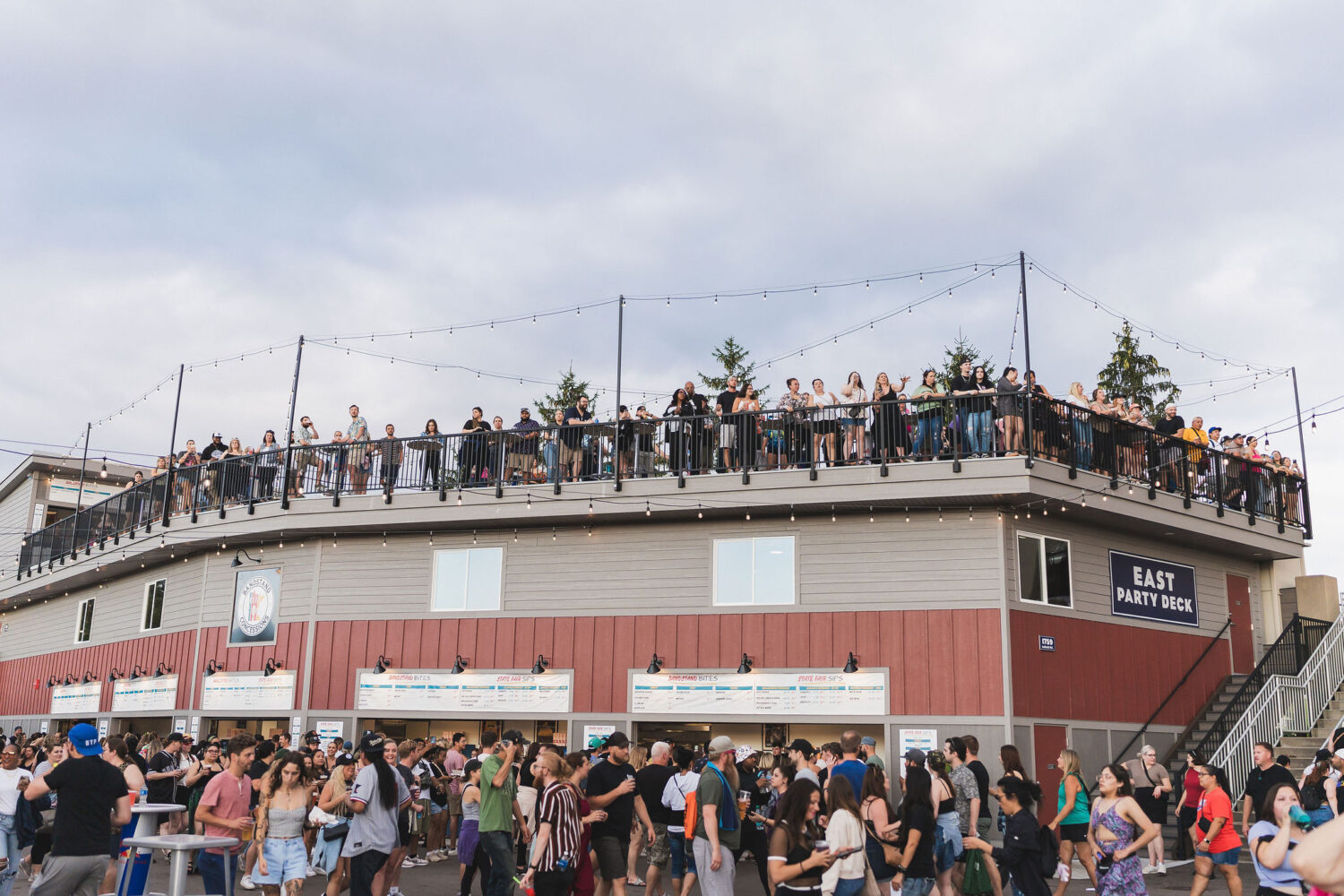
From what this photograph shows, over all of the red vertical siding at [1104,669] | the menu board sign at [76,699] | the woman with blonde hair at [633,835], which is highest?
the red vertical siding at [1104,669]

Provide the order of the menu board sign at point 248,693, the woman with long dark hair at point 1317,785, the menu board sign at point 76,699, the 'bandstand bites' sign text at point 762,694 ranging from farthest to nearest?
the menu board sign at point 76,699
the menu board sign at point 248,693
the 'bandstand bites' sign text at point 762,694
the woman with long dark hair at point 1317,785

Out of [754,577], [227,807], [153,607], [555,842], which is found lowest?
[555,842]

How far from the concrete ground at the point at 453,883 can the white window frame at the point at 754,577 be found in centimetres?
432

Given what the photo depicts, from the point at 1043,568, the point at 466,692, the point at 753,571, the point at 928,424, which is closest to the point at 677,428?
the point at 753,571

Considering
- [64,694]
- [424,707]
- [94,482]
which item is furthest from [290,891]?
[94,482]

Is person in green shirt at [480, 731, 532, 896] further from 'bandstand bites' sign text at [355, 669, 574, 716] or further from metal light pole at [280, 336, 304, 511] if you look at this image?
metal light pole at [280, 336, 304, 511]

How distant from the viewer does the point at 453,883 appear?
1415 cm

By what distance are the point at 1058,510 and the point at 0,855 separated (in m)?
15.0

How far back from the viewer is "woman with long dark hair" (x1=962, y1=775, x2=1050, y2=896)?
1023 centimetres

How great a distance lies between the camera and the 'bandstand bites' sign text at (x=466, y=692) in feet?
64.8

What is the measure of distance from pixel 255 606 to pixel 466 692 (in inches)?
211

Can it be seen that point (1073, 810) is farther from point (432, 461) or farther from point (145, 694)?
point (145, 694)

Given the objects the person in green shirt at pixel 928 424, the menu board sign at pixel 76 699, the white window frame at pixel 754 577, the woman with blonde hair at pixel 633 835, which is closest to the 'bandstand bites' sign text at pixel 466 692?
the white window frame at pixel 754 577

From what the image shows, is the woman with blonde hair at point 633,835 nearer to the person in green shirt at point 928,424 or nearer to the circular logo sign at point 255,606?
the person in green shirt at point 928,424
